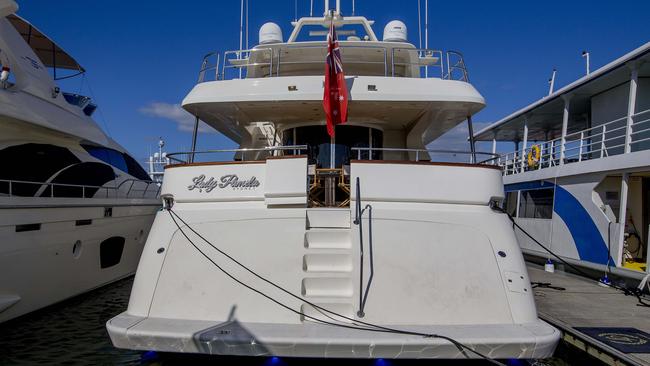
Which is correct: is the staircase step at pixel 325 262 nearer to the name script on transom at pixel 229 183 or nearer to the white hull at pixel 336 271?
the white hull at pixel 336 271

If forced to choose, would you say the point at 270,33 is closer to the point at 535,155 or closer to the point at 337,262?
the point at 337,262

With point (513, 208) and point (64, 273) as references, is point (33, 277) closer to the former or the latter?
point (64, 273)

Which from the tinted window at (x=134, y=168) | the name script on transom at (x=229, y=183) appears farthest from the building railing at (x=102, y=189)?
the name script on transom at (x=229, y=183)

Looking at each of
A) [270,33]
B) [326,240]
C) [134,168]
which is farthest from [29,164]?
[326,240]

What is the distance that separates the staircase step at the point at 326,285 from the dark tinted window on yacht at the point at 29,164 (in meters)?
7.74

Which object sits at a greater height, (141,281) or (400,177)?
(400,177)

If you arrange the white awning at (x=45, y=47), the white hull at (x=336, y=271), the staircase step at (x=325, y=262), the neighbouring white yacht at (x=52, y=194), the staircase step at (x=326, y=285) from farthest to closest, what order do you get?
the white awning at (x=45, y=47) < the neighbouring white yacht at (x=52, y=194) < the staircase step at (x=325, y=262) < the staircase step at (x=326, y=285) < the white hull at (x=336, y=271)

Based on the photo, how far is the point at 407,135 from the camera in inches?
359

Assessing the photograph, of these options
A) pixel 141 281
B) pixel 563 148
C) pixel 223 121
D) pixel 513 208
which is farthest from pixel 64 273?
pixel 513 208

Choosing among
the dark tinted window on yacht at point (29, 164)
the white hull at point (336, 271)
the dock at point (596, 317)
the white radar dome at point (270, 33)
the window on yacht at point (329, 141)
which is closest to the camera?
the white hull at point (336, 271)

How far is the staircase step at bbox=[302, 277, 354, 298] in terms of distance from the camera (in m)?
4.77

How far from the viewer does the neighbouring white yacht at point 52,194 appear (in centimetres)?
797

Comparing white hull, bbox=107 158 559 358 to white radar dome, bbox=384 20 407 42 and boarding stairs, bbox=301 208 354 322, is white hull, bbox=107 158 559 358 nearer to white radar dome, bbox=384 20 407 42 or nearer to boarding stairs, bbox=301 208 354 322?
boarding stairs, bbox=301 208 354 322

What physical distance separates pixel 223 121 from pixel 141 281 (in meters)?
3.67
